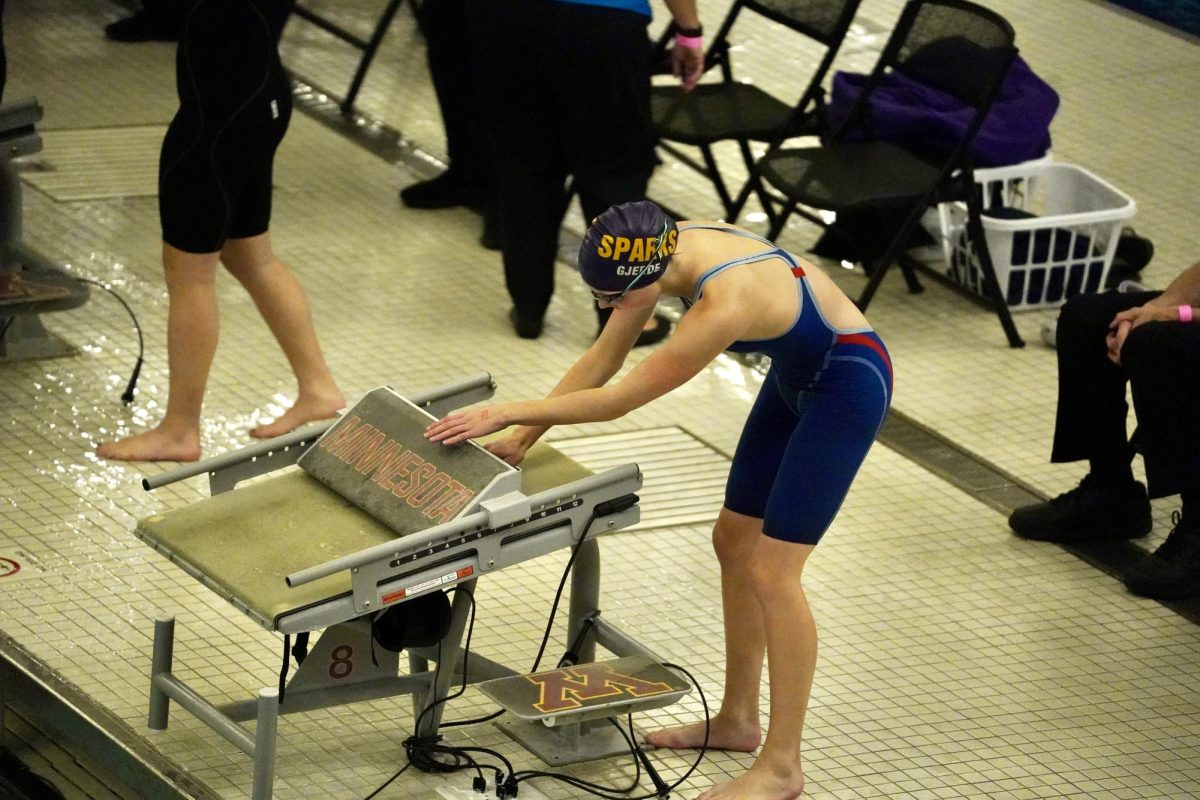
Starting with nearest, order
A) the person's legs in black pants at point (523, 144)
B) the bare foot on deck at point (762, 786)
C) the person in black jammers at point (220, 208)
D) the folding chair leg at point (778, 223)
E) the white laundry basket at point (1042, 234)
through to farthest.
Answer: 1. the bare foot on deck at point (762, 786)
2. the person in black jammers at point (220, 208)
3. the person's legs in black pants at point (523, 144)
4. the folding chair leg at point (778, 223)
5. the white laundry basket at point (1042, 234)

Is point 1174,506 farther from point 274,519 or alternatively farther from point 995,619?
point 274,519

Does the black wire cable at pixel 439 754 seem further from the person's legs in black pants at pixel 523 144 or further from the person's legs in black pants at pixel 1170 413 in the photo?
the person's legs in black pants at pixel 523 144

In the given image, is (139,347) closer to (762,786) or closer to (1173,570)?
(762,786)

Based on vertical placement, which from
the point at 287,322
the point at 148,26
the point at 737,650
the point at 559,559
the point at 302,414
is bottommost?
the point at 148,26

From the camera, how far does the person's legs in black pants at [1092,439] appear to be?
15.9 feet

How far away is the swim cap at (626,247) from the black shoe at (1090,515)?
6.22ft

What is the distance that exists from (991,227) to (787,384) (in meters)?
2.65

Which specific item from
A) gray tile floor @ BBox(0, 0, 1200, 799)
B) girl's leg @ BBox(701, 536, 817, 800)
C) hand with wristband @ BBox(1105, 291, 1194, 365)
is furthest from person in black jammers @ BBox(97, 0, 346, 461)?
hand with wristband @ BBox(1105, 291, 1194, 365)

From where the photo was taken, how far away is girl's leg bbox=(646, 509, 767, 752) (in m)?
3.88

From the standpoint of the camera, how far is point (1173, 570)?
4.74 meters

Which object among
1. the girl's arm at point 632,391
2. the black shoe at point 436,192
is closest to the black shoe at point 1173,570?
the girl's arm at point 632,391

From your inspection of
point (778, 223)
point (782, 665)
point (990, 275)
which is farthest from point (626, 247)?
point (990, 275)

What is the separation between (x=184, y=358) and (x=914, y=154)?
2627mm

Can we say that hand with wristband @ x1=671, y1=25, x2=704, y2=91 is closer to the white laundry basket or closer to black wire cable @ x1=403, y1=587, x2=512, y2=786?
the white laundry basket
